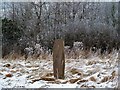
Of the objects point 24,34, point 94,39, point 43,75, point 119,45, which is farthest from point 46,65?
point 119,45

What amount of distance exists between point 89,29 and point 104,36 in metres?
0.17

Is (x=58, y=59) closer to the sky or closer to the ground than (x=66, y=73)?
closer to the sky

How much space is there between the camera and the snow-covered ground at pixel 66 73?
2.20 metres

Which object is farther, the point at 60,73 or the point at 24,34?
the point at 24,34

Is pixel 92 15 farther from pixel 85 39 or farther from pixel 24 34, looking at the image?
pixel 24 34

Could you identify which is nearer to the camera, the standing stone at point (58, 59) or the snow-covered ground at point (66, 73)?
the snow-covered ground at point (66, 73)

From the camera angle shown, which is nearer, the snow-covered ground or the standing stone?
the snow-covered ground

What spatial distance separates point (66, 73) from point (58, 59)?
0.17m

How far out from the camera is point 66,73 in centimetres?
242

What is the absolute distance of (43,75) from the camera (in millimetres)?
2385

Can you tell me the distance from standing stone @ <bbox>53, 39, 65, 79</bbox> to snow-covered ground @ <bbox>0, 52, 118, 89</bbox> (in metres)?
0.06

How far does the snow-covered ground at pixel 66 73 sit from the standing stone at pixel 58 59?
6cm

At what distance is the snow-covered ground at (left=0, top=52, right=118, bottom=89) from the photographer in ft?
7.20

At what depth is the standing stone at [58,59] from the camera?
2330 mm
